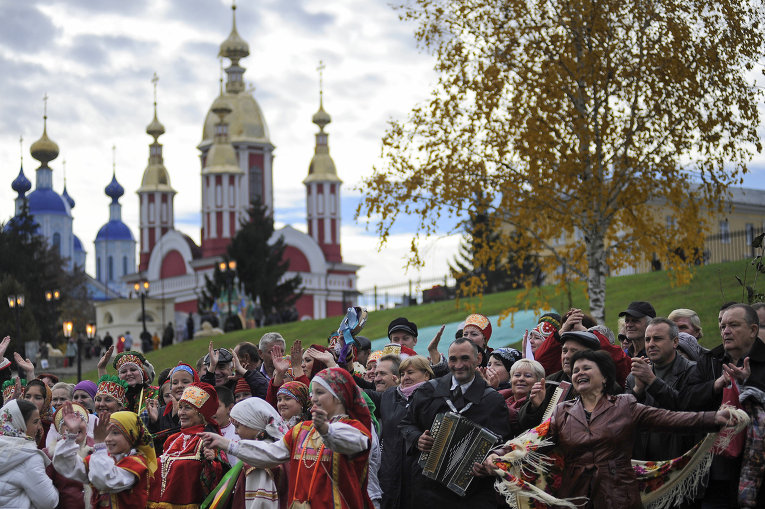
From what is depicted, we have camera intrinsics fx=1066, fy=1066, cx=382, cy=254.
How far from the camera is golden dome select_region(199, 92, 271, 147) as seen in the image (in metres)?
82.8

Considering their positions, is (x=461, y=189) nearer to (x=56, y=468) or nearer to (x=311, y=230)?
(x=56, y=468)

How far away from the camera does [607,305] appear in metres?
26.2

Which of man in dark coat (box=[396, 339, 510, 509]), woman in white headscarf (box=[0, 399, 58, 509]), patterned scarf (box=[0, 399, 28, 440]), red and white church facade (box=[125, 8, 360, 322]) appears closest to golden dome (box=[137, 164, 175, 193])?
red and white church facade (box=[125, 8, 360, 322])

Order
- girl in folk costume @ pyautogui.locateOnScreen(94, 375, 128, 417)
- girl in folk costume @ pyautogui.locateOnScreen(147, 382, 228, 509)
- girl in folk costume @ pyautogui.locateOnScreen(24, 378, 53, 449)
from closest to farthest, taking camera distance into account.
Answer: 1. girl in folk costume @ pyautogui.locateOnScreen(147, 382, 228, 509)
2. girl in folk costume @ pyautogui.locateOnScreen(94, 375, 128, 417)
3. girl in folk costume @ pyautogui.locateOnScreen(24, 378, 53, 449)

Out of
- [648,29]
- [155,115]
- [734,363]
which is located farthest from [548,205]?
[155,115]

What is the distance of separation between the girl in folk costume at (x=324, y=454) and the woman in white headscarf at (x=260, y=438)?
0.24m

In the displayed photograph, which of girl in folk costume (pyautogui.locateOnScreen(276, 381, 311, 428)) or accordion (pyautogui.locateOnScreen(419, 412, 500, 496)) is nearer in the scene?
accordion (pyautogui.locateOnScreen(419, 412, 500, 496))

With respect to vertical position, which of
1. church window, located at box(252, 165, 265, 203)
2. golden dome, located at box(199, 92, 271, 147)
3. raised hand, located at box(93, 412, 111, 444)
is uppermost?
golden dome, located at box(199, 92, 271, 147)

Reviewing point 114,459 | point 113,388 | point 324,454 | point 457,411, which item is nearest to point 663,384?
point 457,411

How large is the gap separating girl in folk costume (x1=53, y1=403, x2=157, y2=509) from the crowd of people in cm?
1

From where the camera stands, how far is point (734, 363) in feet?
23.9

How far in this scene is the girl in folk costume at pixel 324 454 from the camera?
7.17 metres

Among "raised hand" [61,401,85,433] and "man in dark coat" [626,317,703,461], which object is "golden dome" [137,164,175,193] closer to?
"raised hand" [61,401,85,433]

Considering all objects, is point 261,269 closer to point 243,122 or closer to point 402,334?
point 243,122
